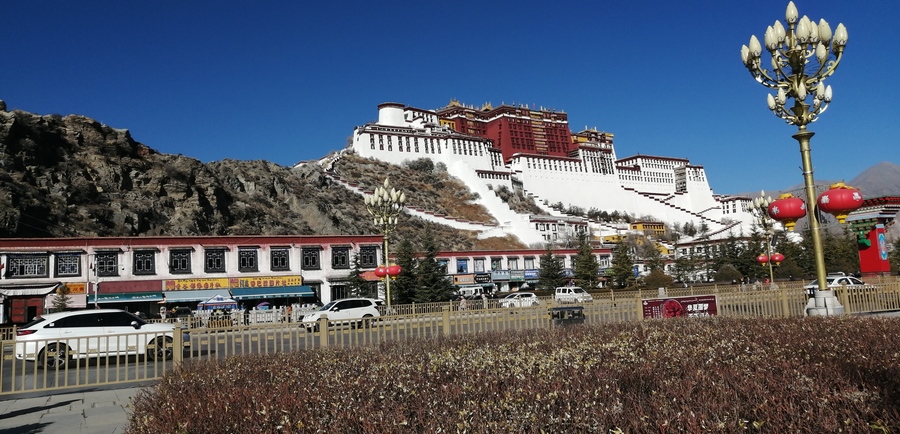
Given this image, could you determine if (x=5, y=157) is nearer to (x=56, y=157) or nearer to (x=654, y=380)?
(x=56, y=157)

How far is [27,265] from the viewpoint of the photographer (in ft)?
111

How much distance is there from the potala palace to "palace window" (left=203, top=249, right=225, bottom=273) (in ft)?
177

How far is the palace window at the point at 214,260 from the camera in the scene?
1475 inches

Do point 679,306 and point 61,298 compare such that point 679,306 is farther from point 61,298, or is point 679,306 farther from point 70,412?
point 61,298

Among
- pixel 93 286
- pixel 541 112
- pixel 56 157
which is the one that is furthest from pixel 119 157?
pixel 541 112

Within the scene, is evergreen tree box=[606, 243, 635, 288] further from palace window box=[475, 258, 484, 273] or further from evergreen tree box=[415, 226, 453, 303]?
evergreen tree box=[415, 226, 453, 303]

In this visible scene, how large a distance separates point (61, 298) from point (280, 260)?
1184cm

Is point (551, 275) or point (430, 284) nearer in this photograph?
point (430, 284)

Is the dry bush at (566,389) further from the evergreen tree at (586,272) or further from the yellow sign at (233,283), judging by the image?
the evergreen tree at (586,272)

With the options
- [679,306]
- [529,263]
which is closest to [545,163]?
[529,263]

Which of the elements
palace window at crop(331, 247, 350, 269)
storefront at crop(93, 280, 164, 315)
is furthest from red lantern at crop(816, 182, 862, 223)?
storefront at crop(93, 280, 164, 315)

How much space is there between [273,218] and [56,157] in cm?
2041

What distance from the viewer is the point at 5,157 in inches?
2009

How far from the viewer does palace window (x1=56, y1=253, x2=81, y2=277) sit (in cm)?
3450
